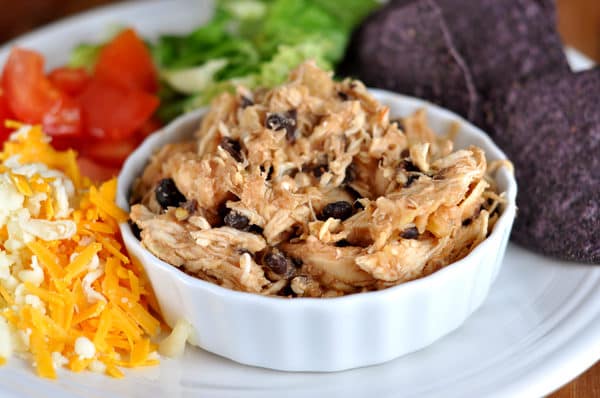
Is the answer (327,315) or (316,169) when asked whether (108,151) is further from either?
(327,315)

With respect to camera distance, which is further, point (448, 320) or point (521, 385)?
point (448, 320)

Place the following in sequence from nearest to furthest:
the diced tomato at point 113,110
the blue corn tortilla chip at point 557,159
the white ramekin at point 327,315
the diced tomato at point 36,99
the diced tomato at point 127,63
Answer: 1. the white ramekin at point 327,315
2. the blue corn tortilla chip at point 557,159
3. the diced tomato at point 36,99
4. the diced tomato at point 113,110
5. the diced tomato at point 127,63

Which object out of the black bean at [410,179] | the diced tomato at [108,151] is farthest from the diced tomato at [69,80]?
the black bean at [410,179]

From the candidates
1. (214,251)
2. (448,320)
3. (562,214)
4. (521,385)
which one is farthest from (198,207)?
(562,214)

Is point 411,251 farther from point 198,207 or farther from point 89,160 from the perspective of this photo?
point 89,160

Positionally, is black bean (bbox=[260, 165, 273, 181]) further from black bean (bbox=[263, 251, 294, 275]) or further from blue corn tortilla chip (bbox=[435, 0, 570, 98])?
blue corn tortilla chip (bbox=[435, 0, 570, 98])

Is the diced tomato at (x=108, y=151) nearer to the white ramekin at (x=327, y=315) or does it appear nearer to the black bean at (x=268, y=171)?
the white ramekin at (x=327, y=315)
